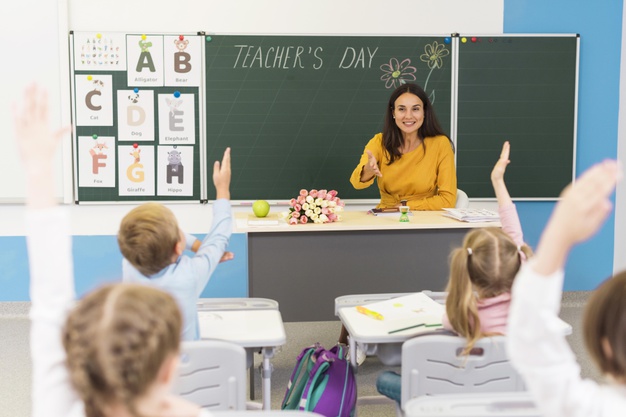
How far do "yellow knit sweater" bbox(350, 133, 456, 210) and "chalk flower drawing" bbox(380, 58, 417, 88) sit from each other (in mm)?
834

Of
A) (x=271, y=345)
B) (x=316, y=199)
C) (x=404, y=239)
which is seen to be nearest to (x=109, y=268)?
(x=316, y=199)

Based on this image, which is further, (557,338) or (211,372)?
(211,372)

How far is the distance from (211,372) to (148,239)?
1.62ft

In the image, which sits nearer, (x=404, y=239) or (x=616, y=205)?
(x=404, y=239)

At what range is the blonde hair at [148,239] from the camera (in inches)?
94.0

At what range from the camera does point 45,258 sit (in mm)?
1152

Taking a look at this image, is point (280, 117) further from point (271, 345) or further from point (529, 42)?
point (271, 345)

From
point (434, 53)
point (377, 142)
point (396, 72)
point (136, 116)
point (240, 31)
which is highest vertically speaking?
point (240, 31)

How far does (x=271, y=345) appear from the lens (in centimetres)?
249

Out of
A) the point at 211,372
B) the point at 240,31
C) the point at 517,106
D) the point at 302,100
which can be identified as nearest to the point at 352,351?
the point at 211,372

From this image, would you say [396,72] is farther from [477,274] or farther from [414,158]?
[477,274]

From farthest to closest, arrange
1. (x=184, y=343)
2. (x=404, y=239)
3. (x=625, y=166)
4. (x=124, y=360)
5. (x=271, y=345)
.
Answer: (x=625, y=166), (x=404, y=239), (x=271, y=345), (x=184, y=343), (x=124, y=360)

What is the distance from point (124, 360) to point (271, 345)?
1522 mm

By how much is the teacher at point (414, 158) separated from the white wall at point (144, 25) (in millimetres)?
922
